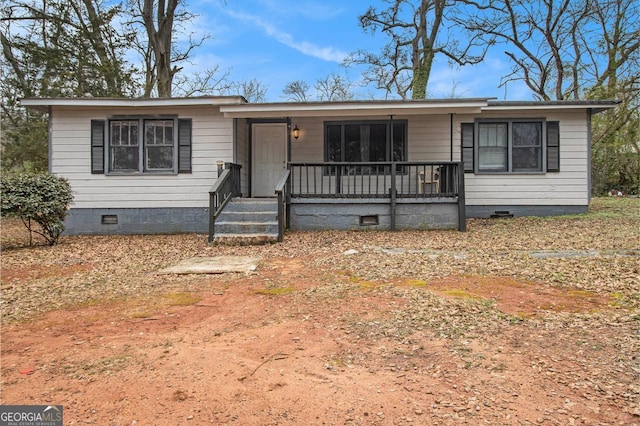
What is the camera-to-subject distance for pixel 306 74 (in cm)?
2906

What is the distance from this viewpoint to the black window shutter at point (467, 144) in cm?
1067

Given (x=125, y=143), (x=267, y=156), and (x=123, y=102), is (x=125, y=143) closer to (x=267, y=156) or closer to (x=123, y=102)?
(x=123, y=102)

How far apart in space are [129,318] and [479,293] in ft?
11.3

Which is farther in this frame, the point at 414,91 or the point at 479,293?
the point at 414,91

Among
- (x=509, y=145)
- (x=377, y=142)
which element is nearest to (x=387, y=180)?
(x=377, y=142)

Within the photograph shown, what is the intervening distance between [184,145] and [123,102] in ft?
5.59

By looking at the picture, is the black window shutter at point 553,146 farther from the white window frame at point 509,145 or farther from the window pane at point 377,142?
the window pane at point 377,142

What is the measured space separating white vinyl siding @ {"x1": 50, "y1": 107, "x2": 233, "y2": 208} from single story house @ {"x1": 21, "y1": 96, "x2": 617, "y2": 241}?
0.03 m

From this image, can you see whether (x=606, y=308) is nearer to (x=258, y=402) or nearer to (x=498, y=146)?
(x=258, y=402)

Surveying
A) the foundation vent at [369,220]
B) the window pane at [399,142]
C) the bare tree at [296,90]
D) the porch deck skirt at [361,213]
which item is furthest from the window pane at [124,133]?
the bare tree at [296,90]

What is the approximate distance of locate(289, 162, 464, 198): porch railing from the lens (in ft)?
30.7

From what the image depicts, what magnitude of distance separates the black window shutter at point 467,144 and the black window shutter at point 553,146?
1.95m

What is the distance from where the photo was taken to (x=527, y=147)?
10719 mm

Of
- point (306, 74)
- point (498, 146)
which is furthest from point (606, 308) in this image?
point (306, 74)
